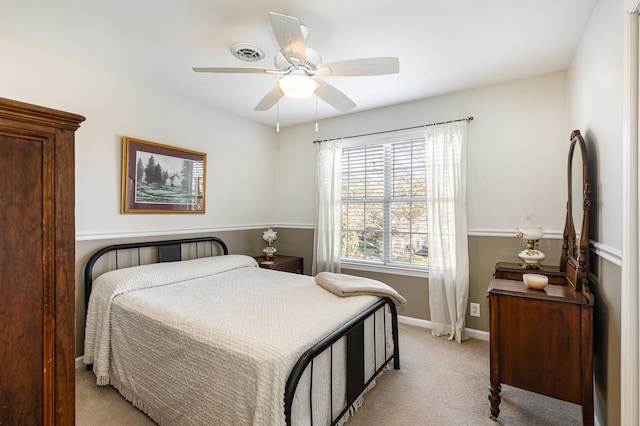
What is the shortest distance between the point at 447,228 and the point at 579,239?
51.3 inches

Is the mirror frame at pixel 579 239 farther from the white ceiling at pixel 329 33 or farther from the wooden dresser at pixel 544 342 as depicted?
the white ceiling at pixel 329 33

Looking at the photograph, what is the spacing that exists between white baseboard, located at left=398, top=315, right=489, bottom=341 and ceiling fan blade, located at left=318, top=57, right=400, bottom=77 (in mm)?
2657

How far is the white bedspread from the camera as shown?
54.9 inches

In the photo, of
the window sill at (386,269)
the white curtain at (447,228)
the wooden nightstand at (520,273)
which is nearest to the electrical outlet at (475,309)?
the white curtain at (447,228)

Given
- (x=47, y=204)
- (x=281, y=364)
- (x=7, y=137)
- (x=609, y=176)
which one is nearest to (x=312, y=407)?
(x=281, y=364)

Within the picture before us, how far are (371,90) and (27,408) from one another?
3.18m

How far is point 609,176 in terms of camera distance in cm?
157

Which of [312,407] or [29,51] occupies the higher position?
[29,51]

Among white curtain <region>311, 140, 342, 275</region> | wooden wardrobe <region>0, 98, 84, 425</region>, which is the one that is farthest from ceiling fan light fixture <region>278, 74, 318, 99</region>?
white curtain <region>311, 140, 342, 275</region>

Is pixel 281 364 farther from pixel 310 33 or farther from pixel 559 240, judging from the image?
pixel 559 240

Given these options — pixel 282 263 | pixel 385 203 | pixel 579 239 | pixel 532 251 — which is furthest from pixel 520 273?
pixel 282 263

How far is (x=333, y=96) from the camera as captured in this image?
227cm

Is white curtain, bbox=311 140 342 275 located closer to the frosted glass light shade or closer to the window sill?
the window sill

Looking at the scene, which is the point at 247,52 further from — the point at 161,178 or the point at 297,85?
the point at 161,178
